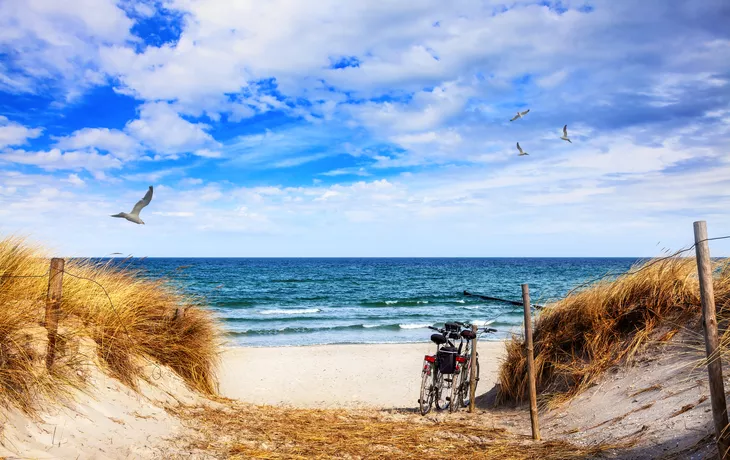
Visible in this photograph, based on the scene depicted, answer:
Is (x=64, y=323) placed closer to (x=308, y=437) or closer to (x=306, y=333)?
(x=308, y=437)

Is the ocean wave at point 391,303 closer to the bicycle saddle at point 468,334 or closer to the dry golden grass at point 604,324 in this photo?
the dry golden grass at point 604,324

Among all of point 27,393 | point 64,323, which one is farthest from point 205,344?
point 27,393

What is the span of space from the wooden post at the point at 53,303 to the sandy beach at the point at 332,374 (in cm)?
483

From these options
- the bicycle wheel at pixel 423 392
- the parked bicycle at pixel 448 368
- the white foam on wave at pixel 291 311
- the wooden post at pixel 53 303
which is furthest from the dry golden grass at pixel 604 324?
the white foam on wave at pixel 291 311

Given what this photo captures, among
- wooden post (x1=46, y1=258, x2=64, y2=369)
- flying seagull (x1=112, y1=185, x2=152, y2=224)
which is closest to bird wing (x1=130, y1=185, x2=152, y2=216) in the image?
flying seagull (x1=112, y1=185, x2=152, y2=224)

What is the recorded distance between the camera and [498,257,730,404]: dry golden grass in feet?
23.0

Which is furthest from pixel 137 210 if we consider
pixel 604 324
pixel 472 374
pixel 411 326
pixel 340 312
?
pixel 340 312

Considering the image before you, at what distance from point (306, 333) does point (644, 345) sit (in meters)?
15.6

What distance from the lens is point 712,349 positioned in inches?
159

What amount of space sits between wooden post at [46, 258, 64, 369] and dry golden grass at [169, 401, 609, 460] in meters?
1.70

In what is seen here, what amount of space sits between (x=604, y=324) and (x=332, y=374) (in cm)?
686

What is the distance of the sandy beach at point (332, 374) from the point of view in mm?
10086

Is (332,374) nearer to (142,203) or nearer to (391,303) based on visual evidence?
(142,203)

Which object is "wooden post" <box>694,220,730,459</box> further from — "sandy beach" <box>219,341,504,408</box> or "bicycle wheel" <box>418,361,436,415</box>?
"sandy beach" <box>219,341,504,408</box>
